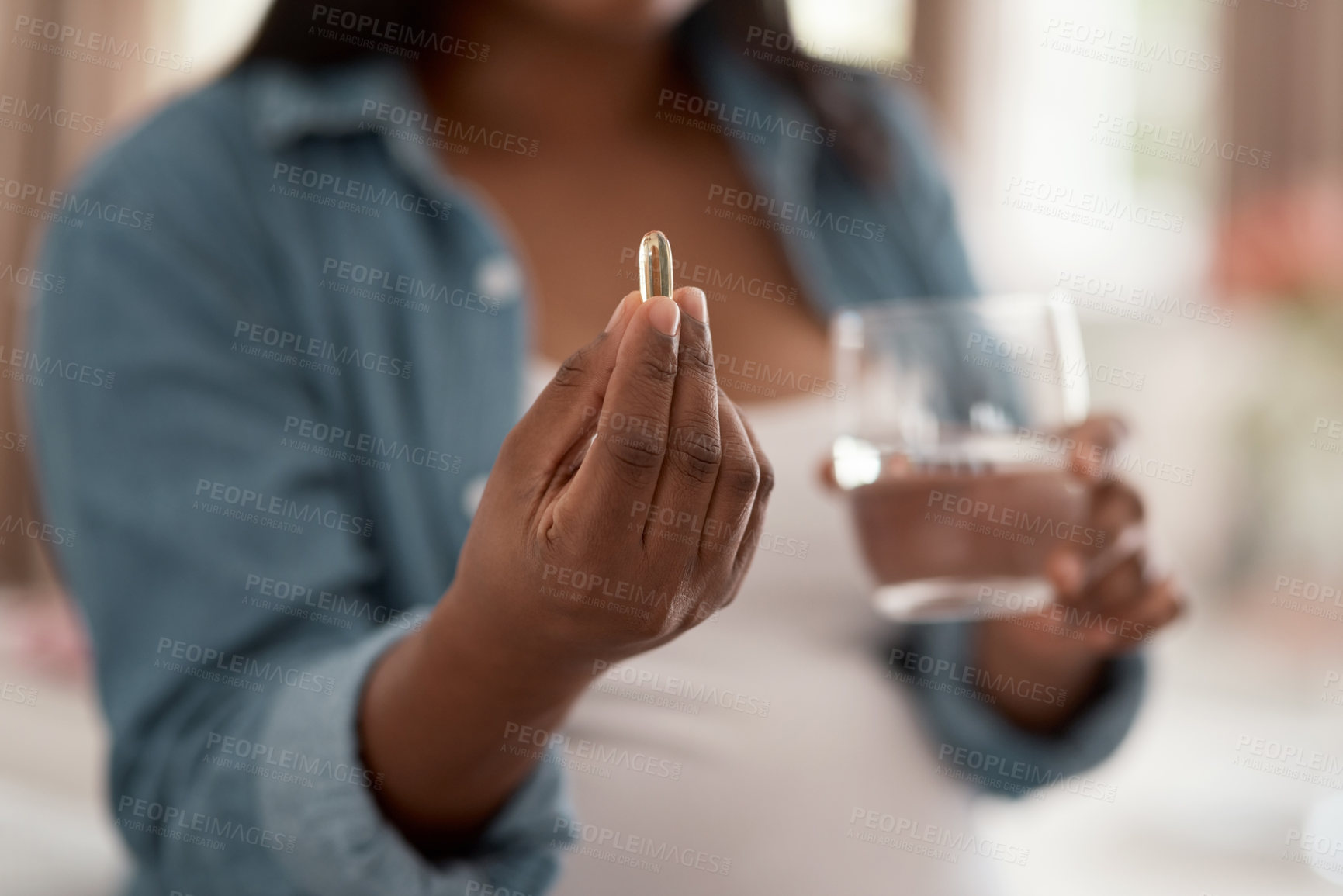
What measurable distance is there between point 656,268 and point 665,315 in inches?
0.7

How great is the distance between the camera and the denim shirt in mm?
366

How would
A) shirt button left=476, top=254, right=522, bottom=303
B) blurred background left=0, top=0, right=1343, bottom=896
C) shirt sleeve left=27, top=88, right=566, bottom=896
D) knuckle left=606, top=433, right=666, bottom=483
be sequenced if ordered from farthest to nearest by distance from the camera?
blurred background left=0, top=0, right=1343, bottom=896 < shirt button left=476, top=254, right=522, bottom=303 < shirt sleeve left=27, top=88, right=566, bottom=896 < knuckle left=606, top=433, right=666, bottom=483

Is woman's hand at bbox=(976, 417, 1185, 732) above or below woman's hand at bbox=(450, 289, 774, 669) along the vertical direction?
below

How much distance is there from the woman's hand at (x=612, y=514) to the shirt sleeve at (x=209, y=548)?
0.30ft

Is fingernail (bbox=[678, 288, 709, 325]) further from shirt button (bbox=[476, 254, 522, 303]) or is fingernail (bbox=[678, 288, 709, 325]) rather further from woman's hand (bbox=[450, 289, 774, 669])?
shirt button (bbox=[476, 254, 522, 303])

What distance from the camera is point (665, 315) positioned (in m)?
0.22

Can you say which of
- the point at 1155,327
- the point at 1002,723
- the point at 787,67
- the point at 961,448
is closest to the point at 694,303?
the point at 961,448

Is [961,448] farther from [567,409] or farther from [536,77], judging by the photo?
[536,77]

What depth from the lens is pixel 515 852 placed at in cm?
35

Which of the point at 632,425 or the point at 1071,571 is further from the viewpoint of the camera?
the point at 1071,571

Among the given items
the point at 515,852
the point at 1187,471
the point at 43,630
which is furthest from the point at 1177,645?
the point at 43,630

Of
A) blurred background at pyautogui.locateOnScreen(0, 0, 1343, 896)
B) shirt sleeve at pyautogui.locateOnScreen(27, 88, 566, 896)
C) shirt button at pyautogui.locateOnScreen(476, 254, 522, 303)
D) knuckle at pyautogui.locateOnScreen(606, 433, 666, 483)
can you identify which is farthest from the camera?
blurred background at pyautogui.locateOnScreen(0, 0, 1343, 896)

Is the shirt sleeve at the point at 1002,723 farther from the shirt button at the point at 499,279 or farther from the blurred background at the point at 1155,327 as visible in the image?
the shirt button at the point at 499,279

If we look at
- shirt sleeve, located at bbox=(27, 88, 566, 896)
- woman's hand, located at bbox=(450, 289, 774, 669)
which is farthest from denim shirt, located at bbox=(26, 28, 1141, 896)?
woman's hand, located at bbox=(450, 289, 774, 669)
